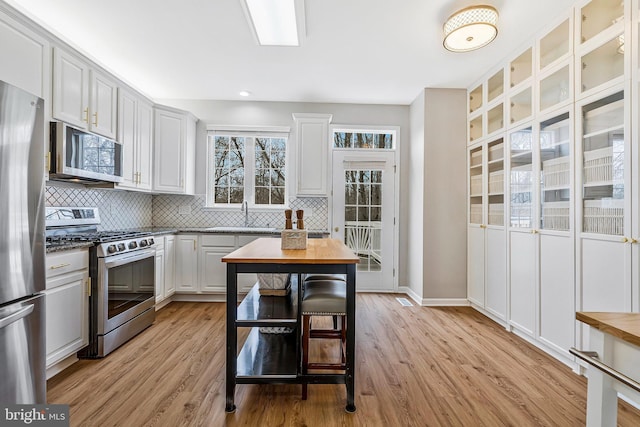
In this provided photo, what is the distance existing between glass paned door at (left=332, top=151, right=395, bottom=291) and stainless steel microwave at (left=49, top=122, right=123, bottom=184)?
268 cm

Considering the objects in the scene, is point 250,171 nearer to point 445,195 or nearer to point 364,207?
point 364,207

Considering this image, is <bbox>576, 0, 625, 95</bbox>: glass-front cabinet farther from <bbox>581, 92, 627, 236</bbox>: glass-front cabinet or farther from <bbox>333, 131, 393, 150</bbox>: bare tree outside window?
<bbox>333, 131, 393, 150</bbox>: bare tree outside window

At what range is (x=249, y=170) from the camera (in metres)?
4.39

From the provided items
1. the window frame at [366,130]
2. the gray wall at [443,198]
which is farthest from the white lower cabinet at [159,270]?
the gray wall at [443,198]

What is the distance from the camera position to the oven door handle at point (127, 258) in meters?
2.40

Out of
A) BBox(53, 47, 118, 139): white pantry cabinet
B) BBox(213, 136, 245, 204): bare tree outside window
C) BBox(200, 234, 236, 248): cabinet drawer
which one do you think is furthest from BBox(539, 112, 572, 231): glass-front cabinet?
BBox(53, 47, 118, 139): white pantry cabinet

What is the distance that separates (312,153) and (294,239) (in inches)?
85.6

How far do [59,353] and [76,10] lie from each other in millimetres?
2643

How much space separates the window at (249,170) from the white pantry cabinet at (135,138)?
0.96m

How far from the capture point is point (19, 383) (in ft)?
4.81

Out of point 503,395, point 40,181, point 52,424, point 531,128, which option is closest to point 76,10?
point 40,181

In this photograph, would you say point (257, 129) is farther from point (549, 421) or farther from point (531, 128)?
point (549, 421)

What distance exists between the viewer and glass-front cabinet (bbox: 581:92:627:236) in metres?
1.93

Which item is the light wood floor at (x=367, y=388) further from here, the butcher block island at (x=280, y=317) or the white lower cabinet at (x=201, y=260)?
the white lower cabinet at (x=201, y=260)
